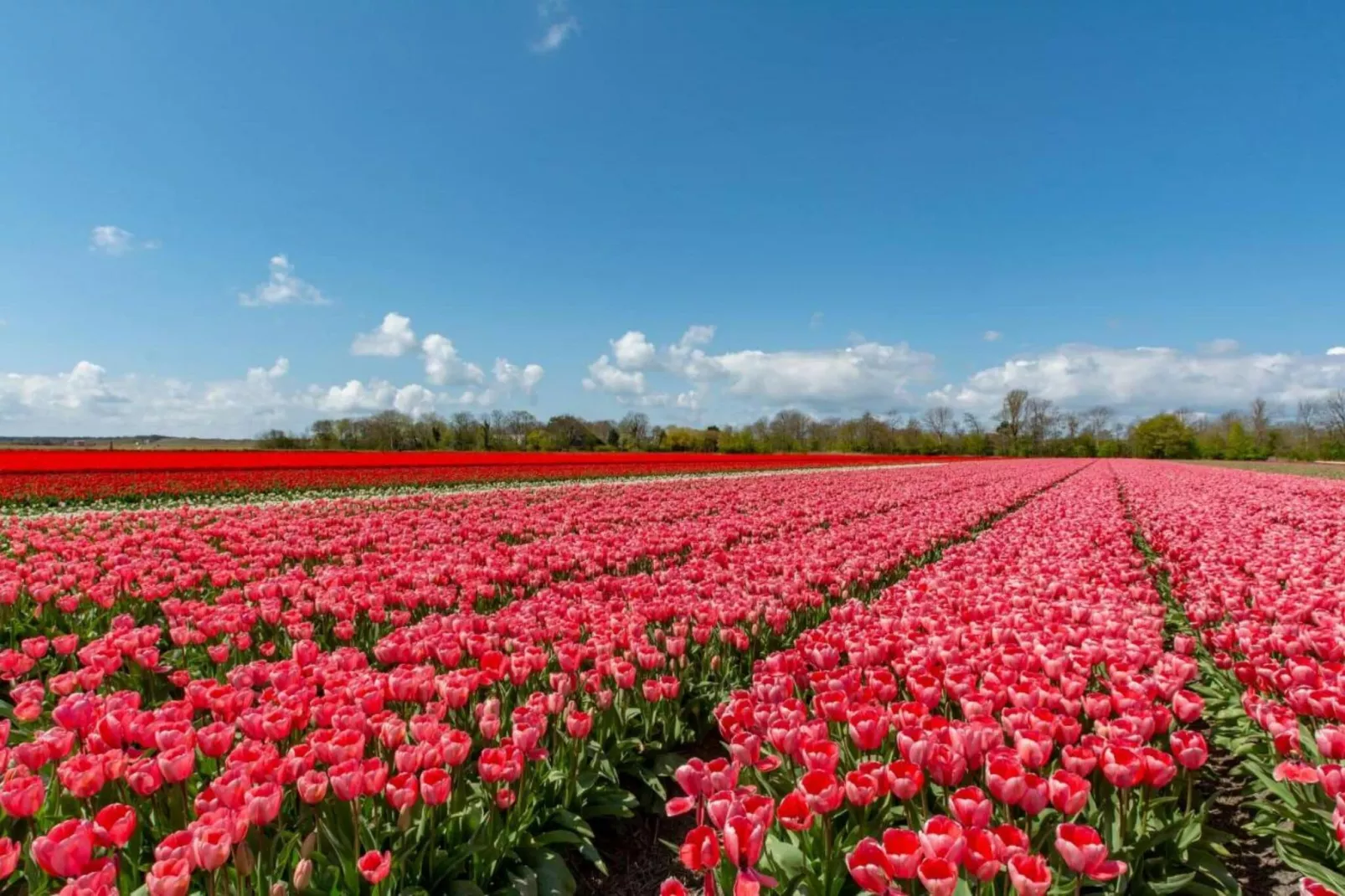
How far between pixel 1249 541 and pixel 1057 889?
7407 mm

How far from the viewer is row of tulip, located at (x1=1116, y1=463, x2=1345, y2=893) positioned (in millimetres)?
2426

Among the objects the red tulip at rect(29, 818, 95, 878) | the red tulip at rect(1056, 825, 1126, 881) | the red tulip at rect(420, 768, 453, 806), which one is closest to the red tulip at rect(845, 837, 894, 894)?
the red tulip at rect(1056, 825, 1126, 881)

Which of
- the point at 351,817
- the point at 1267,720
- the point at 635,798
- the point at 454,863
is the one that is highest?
the point at 1267,720

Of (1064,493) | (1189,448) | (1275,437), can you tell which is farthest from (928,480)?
(1275,437)

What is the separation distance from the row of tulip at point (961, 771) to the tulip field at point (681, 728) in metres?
0.01

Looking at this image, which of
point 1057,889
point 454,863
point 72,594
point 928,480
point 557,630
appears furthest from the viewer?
point 928,480

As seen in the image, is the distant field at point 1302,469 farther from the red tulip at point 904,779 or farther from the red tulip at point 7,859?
the red tulip at point 7,859

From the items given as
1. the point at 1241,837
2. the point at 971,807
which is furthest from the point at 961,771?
the point at 1241,837

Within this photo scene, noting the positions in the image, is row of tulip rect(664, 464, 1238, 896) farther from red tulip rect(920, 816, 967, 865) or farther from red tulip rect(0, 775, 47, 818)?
red tulip rect(0, 775, 47, 818)

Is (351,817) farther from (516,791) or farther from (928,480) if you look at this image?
(928,480)

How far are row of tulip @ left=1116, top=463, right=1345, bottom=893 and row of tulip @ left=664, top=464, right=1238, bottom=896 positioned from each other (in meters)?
0.28

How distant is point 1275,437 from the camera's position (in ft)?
288

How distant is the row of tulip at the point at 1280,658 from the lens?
2.43 metres

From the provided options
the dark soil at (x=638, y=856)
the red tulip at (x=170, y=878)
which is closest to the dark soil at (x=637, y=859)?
the dark soil at (x=638, y=856)
